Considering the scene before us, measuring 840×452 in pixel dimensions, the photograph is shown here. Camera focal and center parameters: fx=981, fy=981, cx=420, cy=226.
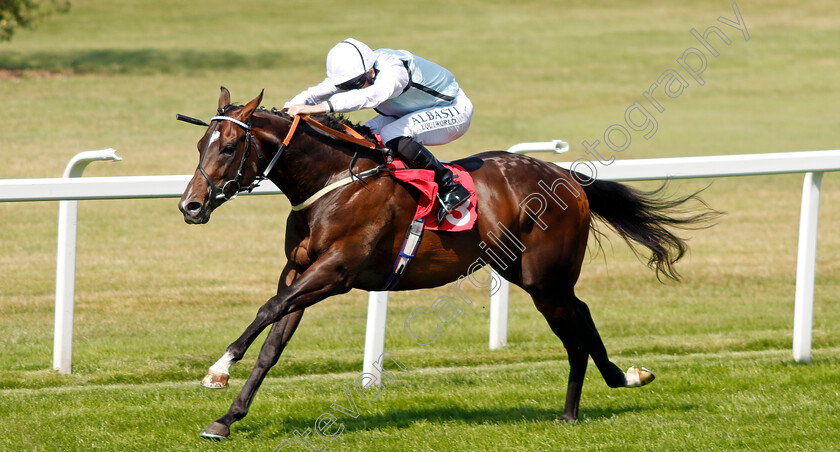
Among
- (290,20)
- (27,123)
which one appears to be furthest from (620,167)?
(290,20)

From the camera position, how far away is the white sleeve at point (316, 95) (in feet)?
15.7

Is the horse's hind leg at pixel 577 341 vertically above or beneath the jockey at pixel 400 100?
beneath

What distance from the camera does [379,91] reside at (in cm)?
464

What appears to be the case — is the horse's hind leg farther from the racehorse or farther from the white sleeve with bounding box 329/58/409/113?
the white sleeve with bounding box 329/58/409/113

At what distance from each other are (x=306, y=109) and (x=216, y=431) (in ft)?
5.08

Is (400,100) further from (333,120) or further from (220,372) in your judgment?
(220,372)

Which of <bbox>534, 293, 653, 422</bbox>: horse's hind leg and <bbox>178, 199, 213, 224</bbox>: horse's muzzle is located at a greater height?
<bbox>178, 199, 213, 224</bbox>: horse's muzzle

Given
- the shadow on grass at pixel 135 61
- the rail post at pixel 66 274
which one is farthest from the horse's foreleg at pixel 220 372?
the shadow on grass at pixel 135 61

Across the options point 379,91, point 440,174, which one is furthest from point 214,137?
point 440,174

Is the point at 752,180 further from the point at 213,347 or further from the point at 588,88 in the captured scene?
the point at 213,347

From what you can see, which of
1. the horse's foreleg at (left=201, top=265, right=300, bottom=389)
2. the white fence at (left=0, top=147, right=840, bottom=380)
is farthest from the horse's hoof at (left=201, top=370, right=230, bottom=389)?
the white fence at (left=0, top=147, right=840, bottom=380)

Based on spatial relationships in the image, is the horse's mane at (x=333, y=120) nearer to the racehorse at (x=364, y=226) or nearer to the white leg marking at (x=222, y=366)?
the racehorse at (x=364, y=226)

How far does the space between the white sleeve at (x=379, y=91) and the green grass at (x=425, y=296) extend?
1.56 m

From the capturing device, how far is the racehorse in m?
4.45
